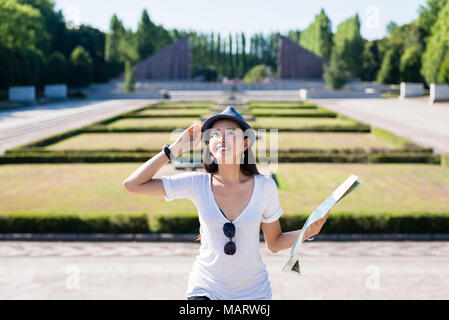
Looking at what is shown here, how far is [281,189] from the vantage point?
33.0ft

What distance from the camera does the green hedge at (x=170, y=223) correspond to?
7426 mm

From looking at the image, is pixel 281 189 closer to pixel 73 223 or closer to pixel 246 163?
pixel 73 223

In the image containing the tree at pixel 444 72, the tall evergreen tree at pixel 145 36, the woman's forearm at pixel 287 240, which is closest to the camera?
the woman's forearm at pixel 287 240

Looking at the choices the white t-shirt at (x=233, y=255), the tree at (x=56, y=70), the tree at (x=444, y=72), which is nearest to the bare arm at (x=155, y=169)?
the white t-shirt at (x=233, y=255)

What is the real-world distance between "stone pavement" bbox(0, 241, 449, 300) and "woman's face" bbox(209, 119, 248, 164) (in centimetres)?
335

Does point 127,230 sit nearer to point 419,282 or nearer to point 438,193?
point 419,282

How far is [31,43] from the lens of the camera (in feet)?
146

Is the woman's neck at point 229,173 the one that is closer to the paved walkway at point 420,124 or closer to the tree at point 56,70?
the paved walkway at point 420,124

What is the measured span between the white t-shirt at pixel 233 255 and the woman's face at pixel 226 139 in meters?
0.18

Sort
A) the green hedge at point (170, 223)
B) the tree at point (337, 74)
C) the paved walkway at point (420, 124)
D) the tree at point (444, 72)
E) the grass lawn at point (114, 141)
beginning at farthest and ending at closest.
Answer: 1. the tree at point (337, 74)
2. the tree at point (444, 72)
3. the paved walkway at point (420, 124)
4. the grass lawn at point (114, 141)
5. the green hedge at point (170, 223)

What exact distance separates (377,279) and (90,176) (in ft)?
25.1

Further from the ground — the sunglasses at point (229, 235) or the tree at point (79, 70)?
the tree at point (79, 70)
